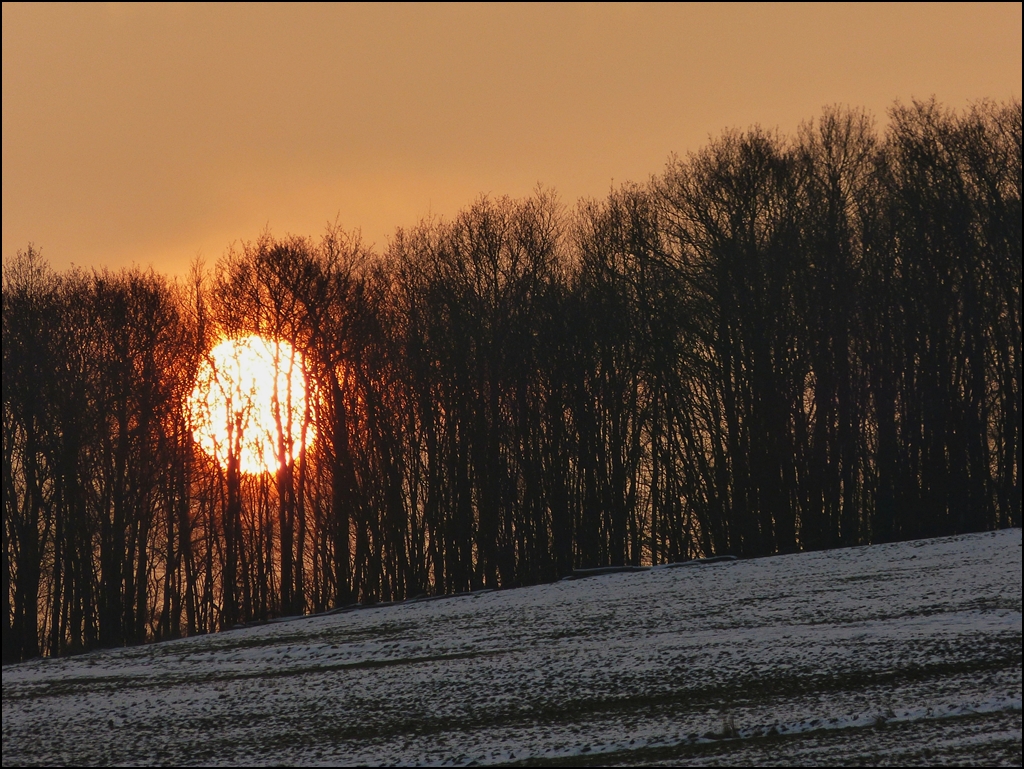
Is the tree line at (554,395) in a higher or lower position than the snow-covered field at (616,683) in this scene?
higher

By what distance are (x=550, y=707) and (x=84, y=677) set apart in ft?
53.2

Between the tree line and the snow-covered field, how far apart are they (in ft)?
54.9

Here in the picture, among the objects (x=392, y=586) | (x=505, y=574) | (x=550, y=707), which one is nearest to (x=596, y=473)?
(x=505, y=574)

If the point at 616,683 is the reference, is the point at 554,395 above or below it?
above

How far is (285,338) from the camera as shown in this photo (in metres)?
57.9

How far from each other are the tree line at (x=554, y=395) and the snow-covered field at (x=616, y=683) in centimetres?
1672

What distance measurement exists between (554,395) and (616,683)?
121 feet

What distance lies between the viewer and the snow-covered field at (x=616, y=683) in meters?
18.6

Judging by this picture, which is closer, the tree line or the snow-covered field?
the snow-covered field

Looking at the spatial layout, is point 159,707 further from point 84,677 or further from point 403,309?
point 403,309

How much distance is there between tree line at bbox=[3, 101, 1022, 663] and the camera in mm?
50656

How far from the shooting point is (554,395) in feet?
196

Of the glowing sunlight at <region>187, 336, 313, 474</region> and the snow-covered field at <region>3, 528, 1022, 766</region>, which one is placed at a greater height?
the glowing sunlight at <region>187, 336, 313, 474</region>

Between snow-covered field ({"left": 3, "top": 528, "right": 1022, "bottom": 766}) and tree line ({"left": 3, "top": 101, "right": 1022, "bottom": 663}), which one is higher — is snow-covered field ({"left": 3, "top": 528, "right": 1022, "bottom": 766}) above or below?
below
